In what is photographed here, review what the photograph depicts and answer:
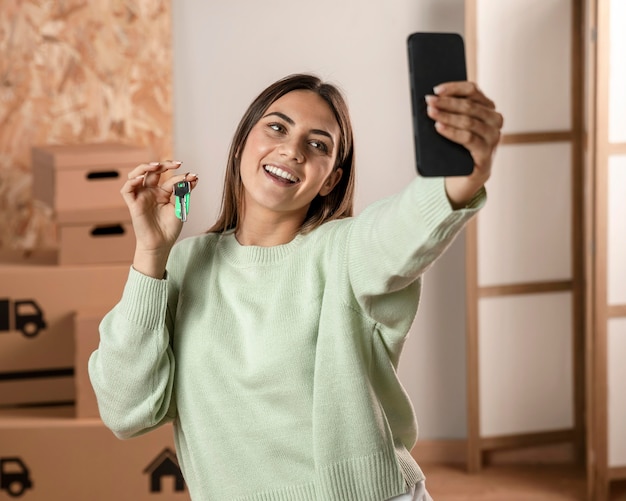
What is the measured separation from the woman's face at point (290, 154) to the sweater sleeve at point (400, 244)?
0.15 m

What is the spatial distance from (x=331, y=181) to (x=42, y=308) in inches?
67.7

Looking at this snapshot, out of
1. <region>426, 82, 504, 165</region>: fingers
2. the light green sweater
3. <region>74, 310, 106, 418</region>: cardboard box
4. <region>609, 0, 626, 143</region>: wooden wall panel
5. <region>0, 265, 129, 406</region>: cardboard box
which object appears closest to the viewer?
<region>426, 82, 504, 165</region>: fingers

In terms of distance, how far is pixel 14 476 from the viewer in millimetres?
2799

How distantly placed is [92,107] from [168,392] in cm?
226

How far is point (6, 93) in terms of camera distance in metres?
3.37

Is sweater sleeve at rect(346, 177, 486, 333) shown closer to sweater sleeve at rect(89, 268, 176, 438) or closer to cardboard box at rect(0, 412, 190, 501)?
sweater sleeve at rect(89, 268, 176, 438)

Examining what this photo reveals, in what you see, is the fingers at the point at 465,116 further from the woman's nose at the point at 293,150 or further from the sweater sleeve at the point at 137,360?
the sweater sleeve at the point at 137,360

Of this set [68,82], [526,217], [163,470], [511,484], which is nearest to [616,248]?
[526,217]

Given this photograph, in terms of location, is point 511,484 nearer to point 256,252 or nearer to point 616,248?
point 616,248

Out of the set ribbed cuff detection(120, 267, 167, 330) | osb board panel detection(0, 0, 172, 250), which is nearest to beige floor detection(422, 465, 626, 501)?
osb board panel detection(0, 0, 172, 250)

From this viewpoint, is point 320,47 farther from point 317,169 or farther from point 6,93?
point 317,169

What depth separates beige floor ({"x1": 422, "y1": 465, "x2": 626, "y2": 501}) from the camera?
337 centimetres

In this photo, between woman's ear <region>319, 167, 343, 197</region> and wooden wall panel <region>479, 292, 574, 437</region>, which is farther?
wooden wall panel <region>479, 292, 574, 437</region>

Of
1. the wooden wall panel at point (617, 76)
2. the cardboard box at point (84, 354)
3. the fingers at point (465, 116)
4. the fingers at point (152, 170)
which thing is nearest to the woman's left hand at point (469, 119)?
the fingers at point (465, 116)
